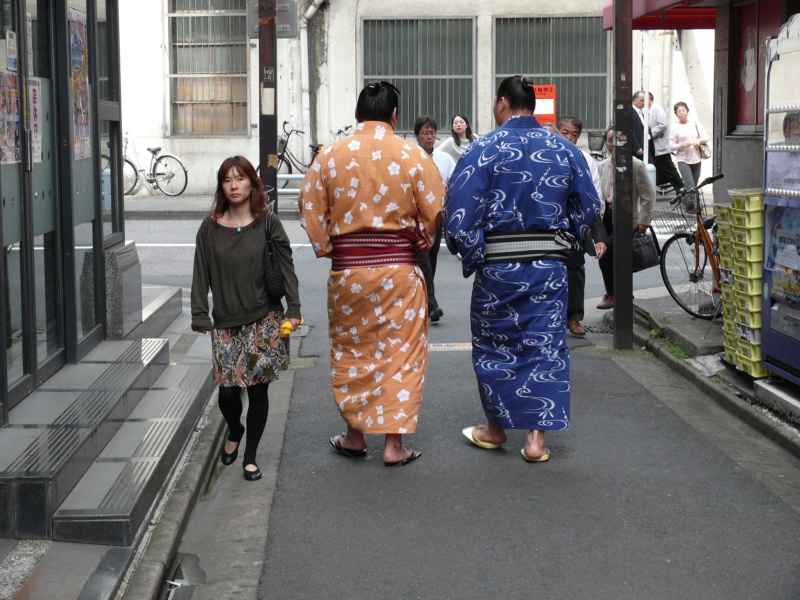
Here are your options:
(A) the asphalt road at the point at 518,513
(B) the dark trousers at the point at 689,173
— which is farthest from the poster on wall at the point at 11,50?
(B) the dark trousers at the point at 689,173

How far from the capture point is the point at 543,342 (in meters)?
6.03

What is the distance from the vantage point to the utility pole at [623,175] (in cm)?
871

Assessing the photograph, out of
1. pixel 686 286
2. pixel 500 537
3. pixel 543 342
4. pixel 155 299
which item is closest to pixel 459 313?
pixel 686 286

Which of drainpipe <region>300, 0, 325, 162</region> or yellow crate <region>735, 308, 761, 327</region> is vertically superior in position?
drainpipe <region>300, 0, 325, 162</region>

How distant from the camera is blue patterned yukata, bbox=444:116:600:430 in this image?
19.3 feet

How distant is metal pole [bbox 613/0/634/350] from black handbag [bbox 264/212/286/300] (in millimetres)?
3841

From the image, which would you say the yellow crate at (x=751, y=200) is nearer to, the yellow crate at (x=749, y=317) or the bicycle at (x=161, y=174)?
the yellow crate at (x=749, y=317)

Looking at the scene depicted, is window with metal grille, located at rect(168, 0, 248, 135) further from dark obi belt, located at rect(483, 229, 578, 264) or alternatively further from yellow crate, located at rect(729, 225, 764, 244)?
dark obi belt, located at rect(483, 229, 578, 264)

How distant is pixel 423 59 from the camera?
22.1 meters

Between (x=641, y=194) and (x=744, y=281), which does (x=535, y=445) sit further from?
(x=641, y=194)

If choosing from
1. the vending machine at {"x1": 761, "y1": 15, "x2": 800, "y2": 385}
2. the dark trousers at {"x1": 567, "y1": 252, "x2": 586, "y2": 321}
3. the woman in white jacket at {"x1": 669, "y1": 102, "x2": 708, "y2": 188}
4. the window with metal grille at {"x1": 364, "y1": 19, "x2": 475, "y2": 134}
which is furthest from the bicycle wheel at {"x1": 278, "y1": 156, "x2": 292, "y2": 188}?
the vending machine at {"x1": 761, "y1": 15, "x2": 800, "y2": 385}

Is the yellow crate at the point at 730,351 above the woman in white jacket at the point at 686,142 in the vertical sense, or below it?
below

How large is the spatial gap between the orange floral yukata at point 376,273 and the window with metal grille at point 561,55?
1652 cm

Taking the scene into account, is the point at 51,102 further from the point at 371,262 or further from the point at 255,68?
the point at 255,68
